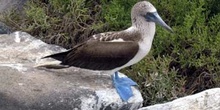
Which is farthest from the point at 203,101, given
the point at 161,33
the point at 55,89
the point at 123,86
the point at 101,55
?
the point at 161,33

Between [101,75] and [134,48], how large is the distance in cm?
60

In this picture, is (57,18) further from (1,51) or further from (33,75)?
(33,75)

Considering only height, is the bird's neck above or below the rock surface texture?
above

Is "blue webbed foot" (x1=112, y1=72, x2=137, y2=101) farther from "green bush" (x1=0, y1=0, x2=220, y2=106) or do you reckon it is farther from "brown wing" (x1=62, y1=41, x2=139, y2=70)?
"green bush" (x1=0, y1=0, x2=220, y2=106)

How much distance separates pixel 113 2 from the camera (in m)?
6.31

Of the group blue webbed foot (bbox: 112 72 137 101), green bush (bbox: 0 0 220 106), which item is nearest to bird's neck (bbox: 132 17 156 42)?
blue webbed foot (bbox: 112 72 137 101)

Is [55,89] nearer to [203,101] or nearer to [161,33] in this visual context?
[203,101]

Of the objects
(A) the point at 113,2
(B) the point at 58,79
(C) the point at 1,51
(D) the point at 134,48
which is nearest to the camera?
(D) the point at 134,48

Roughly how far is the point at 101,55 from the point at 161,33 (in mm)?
1282

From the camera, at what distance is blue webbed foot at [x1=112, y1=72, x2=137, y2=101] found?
4.82m

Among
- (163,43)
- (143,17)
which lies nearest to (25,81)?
(143,17)

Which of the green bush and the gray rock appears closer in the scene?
the gray rock

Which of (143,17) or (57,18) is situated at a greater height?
(143,17)

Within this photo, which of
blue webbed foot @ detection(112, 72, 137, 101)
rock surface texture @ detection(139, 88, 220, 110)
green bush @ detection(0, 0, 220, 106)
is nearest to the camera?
rock surface texture @ detection(139, 88, 220, 110)
